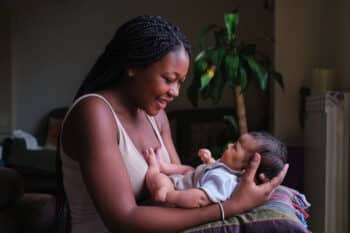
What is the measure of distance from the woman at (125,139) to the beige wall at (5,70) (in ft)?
14.4

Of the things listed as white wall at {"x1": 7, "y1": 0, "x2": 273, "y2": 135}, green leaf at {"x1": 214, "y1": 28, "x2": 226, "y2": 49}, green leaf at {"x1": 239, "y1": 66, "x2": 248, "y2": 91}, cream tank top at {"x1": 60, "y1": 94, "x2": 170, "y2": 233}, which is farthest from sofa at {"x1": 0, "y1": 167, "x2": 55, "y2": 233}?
white wall at {"x1": 7, "y1": 0, "x2": 273, "y2": 135}

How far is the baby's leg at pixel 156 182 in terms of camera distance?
110 cm

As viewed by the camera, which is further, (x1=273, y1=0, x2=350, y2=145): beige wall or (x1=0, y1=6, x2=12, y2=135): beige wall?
(x1=0, y1=6, x2=12, y2=135): beige wall

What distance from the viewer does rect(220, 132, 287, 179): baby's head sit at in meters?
1.18

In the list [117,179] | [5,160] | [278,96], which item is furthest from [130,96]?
[5,160]

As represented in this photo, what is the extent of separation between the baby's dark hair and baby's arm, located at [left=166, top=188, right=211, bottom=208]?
19 centimetres

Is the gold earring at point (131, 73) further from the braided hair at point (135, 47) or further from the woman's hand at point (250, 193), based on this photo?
the woman's hand at point (250, 193)

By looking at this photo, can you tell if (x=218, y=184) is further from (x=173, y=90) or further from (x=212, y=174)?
(x=173, y=90)

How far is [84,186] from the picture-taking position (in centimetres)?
112

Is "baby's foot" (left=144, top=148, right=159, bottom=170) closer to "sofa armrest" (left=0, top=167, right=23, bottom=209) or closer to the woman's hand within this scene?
the woman's hand

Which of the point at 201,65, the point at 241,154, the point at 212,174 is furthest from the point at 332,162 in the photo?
the point at 212,174

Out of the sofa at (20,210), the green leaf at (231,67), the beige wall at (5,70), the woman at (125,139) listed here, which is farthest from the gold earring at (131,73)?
the beige wall at (5,70)

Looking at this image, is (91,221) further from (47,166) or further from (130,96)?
(47,166)

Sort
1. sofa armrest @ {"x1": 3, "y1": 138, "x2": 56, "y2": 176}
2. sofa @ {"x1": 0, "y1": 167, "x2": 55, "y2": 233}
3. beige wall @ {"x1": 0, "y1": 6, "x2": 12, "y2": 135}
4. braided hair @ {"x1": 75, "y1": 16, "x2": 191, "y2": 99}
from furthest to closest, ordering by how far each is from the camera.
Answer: beige wall @ {"x1": 0, "y1": 6, "x2": 12, "y2": 135}
sofa armrest @ {"x1": 3, "y1": 138, "x2": 56, "y2": 176}
sofa @ {"x1": 0, "y1": 167, "x2": 55, "y2": 233}
braided hair @ {"x1": 75, "y1": 16, "x2": 191, "y2": 99}
